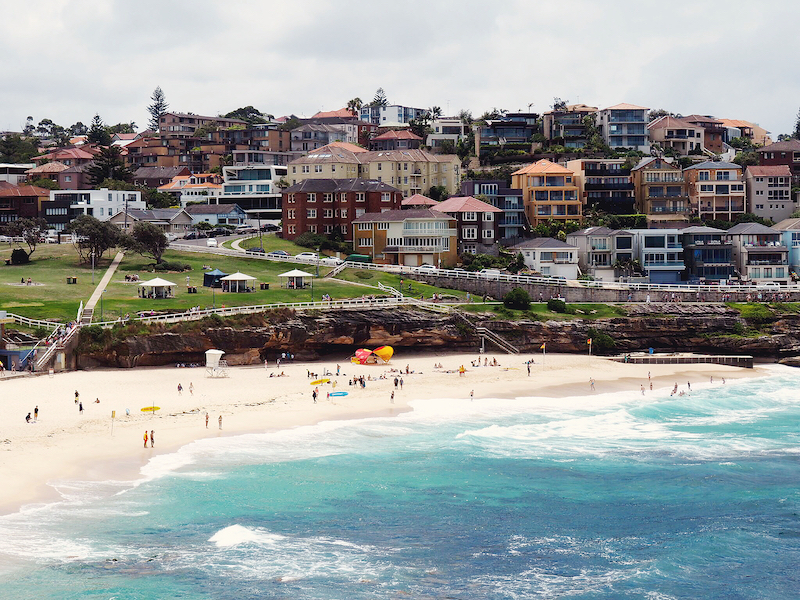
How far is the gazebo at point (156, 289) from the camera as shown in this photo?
70725 millimetres

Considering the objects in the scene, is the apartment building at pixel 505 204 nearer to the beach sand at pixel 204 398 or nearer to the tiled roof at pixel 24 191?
the beach sand at pixel 204 398

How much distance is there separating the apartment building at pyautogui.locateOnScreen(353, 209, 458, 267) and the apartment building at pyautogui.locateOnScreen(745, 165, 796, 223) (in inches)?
1607

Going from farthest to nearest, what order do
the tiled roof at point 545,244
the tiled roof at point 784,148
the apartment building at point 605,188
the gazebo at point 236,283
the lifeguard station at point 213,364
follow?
the tiled roof at point 784,148 < the apartment building at point 605,188 < the tiled roof at point 545,244 < the gazebo at point 236,283 < the lifeguard station at point 213,364

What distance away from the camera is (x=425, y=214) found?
94.1m

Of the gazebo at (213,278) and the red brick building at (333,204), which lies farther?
the red brick building at (333,204)

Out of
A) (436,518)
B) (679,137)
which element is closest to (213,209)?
(679,137)

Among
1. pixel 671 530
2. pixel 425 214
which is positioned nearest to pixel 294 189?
pixel 425 214

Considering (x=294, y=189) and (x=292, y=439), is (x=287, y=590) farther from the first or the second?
(x=294, y=189)

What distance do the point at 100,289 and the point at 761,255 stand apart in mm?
62289

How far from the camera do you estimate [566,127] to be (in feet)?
442

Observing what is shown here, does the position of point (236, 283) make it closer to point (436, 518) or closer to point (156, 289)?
point (156, 289)

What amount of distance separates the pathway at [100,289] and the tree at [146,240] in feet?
8.95

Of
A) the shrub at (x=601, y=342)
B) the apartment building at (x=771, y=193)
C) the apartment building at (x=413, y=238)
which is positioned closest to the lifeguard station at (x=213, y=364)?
the shrub at (x=601, y=342)

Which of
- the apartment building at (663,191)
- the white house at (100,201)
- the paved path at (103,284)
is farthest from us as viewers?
the white house at (100,201)
